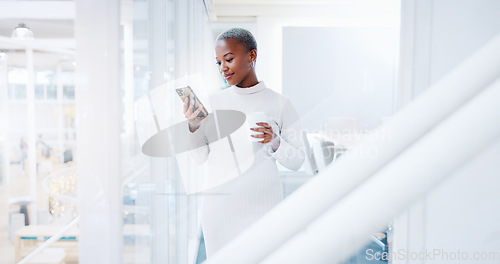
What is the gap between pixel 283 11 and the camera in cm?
354

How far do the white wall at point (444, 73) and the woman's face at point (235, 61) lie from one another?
1.67ft

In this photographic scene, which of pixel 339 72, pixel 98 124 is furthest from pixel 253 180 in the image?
pixel 339 72

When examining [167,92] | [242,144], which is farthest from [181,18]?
[242,144]

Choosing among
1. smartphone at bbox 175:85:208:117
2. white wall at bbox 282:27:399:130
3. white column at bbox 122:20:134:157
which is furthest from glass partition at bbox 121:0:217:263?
white wall at bbox 282:27:399:130

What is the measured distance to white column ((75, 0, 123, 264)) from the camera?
0.59 meters

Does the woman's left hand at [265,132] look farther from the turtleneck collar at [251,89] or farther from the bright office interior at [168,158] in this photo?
the bright office interior at [168,158]

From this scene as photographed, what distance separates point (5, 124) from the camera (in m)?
0.48

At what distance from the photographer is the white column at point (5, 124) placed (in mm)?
477

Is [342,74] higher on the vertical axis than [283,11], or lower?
lower

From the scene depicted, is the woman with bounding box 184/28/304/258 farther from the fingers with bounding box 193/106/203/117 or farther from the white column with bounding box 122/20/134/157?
the white column with bounding box 122/20/134/157

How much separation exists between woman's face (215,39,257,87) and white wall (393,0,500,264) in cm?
51

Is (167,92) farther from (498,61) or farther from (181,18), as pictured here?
(498,61)

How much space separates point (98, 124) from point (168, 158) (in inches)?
33.6

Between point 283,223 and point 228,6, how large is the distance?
359 cm
